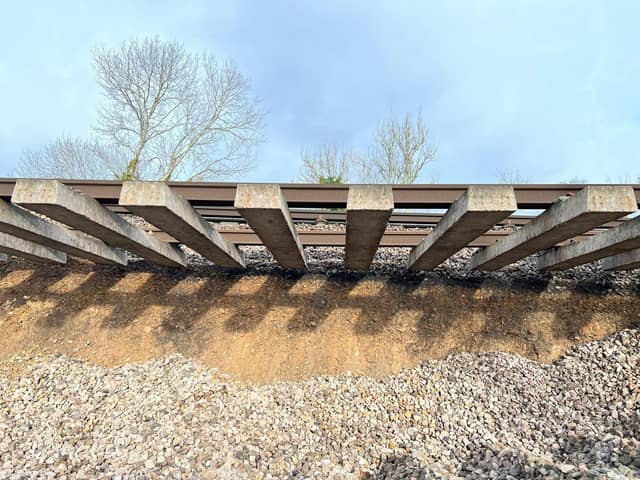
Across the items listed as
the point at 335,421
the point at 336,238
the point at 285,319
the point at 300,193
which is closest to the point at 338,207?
the point at 300,193

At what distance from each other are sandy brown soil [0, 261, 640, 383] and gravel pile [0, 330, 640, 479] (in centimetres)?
29

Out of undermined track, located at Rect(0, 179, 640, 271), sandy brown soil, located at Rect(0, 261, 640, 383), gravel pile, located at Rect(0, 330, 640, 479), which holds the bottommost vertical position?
gravel pile, located at Rect(0, 330, 640, 479)

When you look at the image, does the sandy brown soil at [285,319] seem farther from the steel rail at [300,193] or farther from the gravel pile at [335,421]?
the steel rail at [300,193]

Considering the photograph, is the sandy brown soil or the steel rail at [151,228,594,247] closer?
the steel rail at [151,228,594,247]

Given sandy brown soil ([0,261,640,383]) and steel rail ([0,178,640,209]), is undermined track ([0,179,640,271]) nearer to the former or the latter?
steel rail ([0,178,640,209])

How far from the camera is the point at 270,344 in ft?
18.9

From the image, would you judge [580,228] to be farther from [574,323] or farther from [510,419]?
[574,323]

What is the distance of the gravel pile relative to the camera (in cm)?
358

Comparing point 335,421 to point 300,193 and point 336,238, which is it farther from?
point 300,193

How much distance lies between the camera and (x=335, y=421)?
438cm

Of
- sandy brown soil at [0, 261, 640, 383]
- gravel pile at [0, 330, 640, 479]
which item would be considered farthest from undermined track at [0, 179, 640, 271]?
gravel pile at [0, 330, 640, 479]

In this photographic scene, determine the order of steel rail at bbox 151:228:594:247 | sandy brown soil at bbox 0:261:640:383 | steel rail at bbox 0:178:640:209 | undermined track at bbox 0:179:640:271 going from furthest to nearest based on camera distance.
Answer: sandy brown soil at bbox 0:261:640:383
steel rail at bbox 151:228:594:247
steel rail at bbox 0:178:640:209
undermined track at bbox 0:179:640:271

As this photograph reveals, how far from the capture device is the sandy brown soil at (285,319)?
18.3ft

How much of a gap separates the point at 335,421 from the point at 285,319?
6.63 feet
